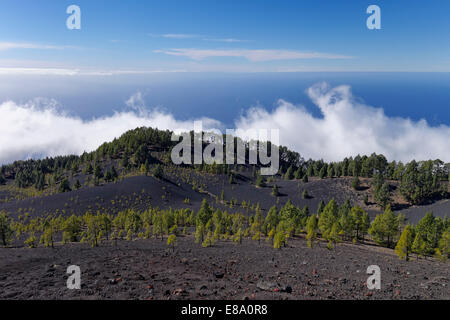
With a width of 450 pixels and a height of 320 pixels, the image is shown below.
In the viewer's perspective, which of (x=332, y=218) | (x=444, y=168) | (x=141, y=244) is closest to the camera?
(x=141, y=244)

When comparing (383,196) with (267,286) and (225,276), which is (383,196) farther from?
(267,286)

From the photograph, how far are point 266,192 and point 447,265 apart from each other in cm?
8618

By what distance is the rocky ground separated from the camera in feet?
68.6

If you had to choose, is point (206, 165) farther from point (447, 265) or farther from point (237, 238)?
point (447, 265)

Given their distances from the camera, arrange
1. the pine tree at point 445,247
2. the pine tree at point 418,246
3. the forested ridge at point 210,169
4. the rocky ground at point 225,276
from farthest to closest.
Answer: the forested ridge at point 210,169, the pine tree at point 445,247, the pine tree at point 418,246, the rocky ground at point 225,276

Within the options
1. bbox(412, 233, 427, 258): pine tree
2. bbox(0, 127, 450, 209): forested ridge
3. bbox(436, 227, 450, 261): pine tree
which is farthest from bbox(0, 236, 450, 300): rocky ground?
bbox(0, 127, 450, 209): forested ridge

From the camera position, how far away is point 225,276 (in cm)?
2723

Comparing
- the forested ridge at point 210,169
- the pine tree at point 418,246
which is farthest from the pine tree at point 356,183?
the pine tree at point 418,246

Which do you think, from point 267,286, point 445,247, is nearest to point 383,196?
point 445,247

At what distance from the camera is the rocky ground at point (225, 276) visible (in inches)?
823

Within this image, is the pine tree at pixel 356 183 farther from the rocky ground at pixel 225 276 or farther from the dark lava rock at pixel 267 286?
the dark lava rock at pixel 267 286

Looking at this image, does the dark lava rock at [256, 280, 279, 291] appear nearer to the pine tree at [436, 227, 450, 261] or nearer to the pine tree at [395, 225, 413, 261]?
the pine tree at [395, 225, 413, 261]

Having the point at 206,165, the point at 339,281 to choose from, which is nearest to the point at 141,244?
the point at 339,281
